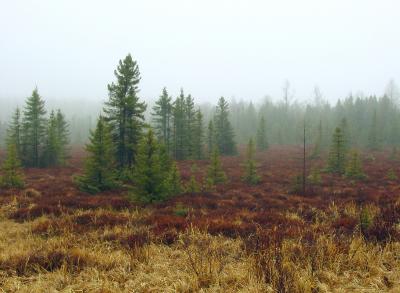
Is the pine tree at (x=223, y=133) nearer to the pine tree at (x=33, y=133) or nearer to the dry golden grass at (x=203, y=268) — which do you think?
the pine tree at (x=33, y=133)

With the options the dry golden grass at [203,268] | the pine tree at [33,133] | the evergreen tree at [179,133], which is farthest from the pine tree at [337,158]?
the pine tree at [33,133]

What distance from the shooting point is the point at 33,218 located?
911 cm

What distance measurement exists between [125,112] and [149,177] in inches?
417

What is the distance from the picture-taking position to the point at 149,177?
11.8m

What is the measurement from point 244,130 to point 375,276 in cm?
9021

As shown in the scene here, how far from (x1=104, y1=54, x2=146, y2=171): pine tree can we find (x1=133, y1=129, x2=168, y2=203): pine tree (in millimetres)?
9006

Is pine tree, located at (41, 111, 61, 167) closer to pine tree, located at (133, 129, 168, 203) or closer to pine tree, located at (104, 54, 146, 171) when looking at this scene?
pine tree, located at (104, 54, 146, 171)

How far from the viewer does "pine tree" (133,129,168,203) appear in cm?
1148

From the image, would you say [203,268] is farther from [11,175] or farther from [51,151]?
[51,151]

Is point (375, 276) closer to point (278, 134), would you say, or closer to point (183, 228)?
point (183, 228)

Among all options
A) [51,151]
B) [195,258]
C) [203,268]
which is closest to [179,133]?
[51,151]

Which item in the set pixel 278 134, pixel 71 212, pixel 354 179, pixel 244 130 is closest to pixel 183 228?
pixel 71 212

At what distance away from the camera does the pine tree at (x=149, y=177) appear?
11.5 metres

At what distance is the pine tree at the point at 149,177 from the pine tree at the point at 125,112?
901 centimetres
